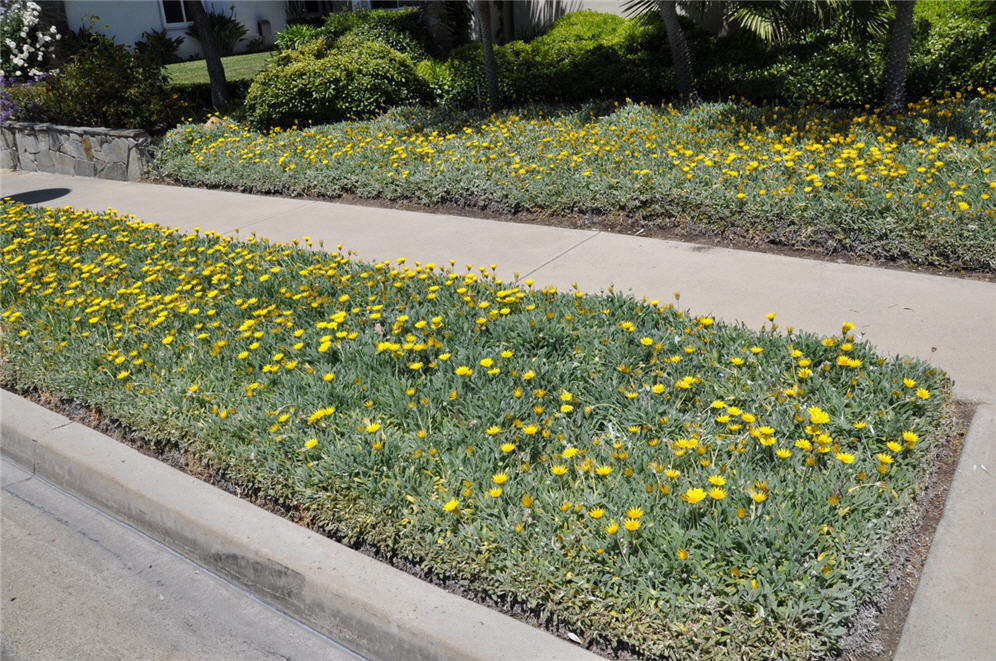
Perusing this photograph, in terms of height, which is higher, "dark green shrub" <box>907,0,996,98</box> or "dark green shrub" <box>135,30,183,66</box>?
"dark green shrub" <box>135,30,183,66</box>

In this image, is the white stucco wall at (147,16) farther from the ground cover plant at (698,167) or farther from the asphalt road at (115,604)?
the asphalt road at (115,604)

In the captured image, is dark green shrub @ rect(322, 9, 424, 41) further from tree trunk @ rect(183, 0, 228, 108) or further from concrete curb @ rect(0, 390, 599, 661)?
concrete curb @ rect(0, 390, 599, 661)

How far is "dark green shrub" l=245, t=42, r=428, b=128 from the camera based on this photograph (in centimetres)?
1115

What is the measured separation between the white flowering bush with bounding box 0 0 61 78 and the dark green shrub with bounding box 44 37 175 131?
1.83ft

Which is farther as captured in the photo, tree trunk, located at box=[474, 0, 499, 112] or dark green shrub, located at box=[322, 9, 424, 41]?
dark green shrub, located at box=[322, 9, 424, 41]

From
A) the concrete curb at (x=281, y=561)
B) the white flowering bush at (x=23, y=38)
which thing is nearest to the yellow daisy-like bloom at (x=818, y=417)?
the concrete curb at (x=281, y=561)

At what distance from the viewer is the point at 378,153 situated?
347 inches

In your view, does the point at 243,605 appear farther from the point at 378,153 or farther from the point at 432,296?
the point at 378,153

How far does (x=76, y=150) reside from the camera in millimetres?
11227

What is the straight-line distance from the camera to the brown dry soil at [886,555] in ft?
8.33

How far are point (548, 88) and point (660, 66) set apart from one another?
1.48 meters

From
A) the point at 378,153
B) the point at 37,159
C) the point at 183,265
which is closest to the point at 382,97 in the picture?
the point at 378,153

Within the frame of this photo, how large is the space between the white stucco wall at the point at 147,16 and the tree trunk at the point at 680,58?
1772 centimetres

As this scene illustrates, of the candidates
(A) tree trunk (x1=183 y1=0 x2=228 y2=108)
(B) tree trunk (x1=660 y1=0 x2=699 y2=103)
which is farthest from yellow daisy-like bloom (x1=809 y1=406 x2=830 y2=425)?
(A) tree trunk (x1=183 y1=0 x2=228 y2=108)
